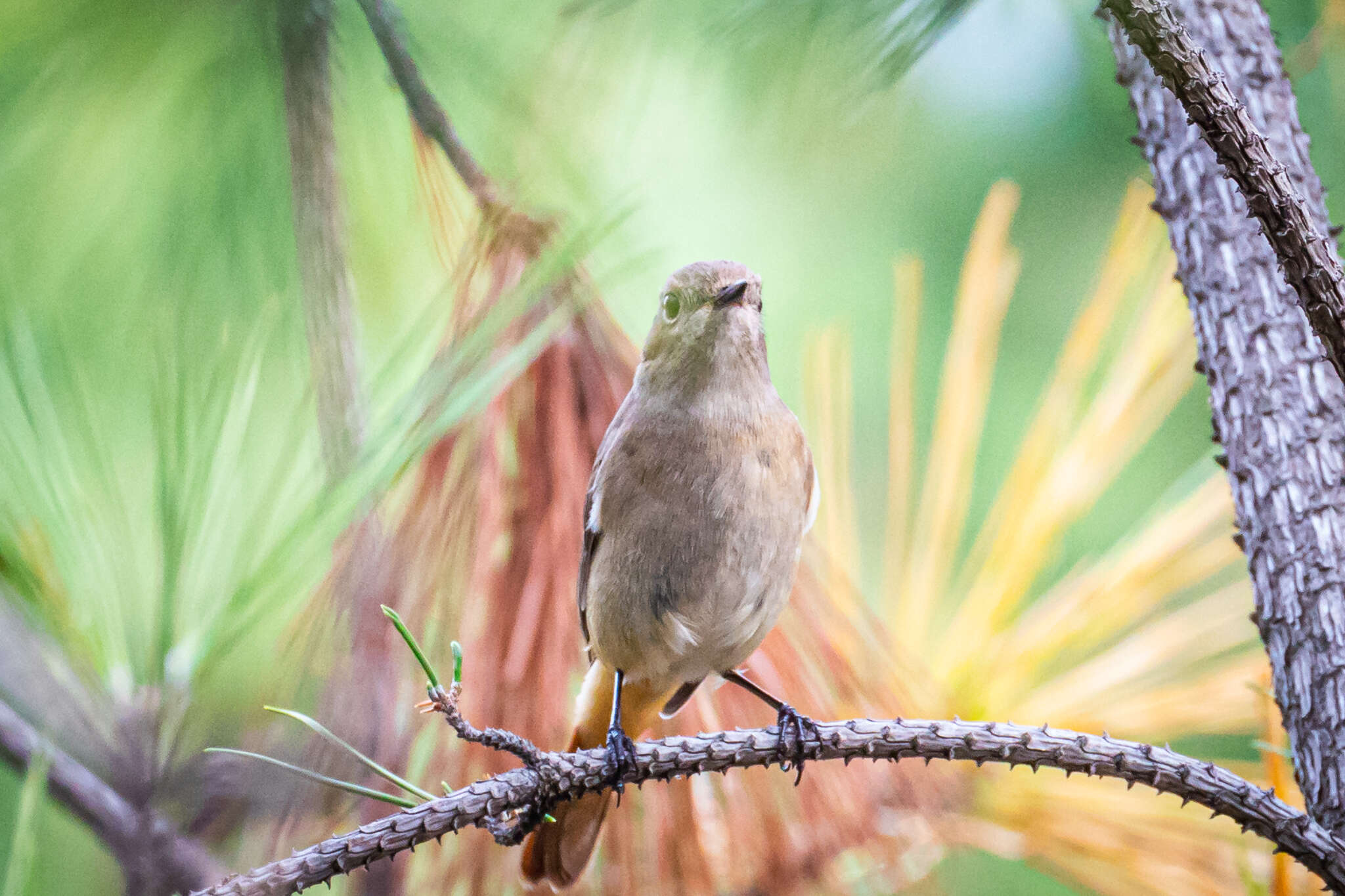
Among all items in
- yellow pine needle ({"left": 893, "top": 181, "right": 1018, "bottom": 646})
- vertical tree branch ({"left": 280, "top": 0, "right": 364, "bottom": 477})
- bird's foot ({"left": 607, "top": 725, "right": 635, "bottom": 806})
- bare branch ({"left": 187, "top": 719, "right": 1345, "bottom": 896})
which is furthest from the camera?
yellow pine needle ({"left": 893, "top": 181, "right": 1018, "bottom": 646})

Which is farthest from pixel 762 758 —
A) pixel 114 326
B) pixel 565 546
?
pixel 114 326

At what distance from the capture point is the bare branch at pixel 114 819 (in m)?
0.76

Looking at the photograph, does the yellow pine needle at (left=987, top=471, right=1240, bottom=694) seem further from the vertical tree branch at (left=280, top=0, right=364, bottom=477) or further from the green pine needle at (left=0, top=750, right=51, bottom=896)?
the green pine needle at (left=0, top=750, right=51, bottom=896)

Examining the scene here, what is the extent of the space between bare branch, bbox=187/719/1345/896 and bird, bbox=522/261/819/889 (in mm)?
85

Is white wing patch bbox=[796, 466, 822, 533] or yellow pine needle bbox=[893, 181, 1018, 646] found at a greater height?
yellow pine needle bbox=[893, 181, 1018, 646]

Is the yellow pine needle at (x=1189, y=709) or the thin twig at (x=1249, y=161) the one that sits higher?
the thin twig at (x=1249, y=161)

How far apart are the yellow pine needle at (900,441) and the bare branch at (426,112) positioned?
1.89 ft

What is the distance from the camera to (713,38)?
1093 millimetres

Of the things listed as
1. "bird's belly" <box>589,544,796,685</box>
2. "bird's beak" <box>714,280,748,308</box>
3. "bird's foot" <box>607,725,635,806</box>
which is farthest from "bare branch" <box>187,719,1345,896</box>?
"bird's beak" <box>714,280,748,308</box>

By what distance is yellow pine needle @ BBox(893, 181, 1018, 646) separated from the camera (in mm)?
1166

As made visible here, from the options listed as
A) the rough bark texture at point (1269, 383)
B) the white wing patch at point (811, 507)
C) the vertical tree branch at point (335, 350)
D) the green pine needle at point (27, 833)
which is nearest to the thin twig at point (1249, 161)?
the rough bark texture at point (1269, 383)

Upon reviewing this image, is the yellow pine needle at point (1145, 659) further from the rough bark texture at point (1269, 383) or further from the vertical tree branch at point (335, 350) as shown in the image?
the vertical tree branch at point (335, 350)

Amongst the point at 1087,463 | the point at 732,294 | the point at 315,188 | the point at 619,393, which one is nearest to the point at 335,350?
the point at 315,188

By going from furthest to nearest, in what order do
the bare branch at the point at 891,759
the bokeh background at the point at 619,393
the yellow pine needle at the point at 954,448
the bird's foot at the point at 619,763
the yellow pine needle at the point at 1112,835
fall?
the yellow pine needle at the point at 954,448
the yellow pine needle at the point at 1112,835
the bokeh background at the point at 619,393
the bird's foot at the point at 619,763
the bare branch at the point at 891,759
